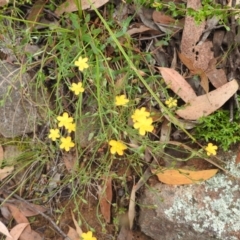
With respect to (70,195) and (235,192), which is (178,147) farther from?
(70,195)

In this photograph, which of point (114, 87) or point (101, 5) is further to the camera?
point (101, 5)

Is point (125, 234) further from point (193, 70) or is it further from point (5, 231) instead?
point (193, 70)

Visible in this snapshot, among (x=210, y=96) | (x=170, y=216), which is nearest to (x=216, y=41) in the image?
(x=210, y=96)

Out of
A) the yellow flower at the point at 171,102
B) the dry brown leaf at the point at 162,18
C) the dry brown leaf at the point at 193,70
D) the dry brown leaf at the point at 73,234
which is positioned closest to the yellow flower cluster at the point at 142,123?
the yellow flower at the point at 171,102

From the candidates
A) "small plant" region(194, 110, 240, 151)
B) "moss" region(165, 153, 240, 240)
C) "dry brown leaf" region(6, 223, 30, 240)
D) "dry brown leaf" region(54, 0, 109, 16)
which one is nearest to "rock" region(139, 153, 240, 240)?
"moss" region(165, 153, 240, 240)

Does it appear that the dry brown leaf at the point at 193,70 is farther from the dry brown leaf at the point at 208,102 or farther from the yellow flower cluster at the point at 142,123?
the yellow flower cluster at the point at 142,123

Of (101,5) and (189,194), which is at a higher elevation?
(101,5)
